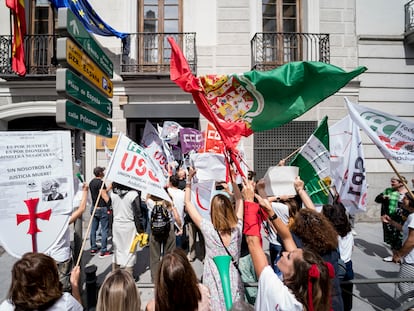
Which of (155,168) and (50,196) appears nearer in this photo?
(50,196)

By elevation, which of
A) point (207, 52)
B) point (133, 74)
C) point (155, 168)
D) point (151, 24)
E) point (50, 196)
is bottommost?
point (50, 196)

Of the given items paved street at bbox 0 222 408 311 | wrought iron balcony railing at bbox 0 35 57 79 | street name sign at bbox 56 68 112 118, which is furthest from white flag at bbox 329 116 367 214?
wrought iron balcony railing at bbox 0 35 57 79

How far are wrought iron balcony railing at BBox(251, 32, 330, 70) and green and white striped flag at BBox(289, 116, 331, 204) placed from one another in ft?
19.6

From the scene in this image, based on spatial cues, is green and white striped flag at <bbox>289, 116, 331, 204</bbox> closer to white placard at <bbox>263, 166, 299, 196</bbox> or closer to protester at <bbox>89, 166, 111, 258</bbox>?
white placard at <bbox>263, 166, 299, 196</bbox>

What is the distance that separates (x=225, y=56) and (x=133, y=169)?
7.42 metres

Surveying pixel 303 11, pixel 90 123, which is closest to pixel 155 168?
pixel 90 123

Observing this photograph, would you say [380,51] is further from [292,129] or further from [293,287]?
[293,287]

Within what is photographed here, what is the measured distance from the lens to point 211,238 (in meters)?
2.80

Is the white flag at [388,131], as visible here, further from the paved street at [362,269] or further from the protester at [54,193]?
the protester at [54,193]

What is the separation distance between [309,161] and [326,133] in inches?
18.5

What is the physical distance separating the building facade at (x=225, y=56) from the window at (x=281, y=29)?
A: 0.18 ft

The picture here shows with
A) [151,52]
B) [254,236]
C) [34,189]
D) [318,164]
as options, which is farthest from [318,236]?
[151,52]

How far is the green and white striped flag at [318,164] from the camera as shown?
430 cm

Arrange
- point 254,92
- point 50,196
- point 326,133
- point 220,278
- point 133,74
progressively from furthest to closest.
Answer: point 133,74 < point 326,133 < point 254,92 < point 50,196 < point 220,278
